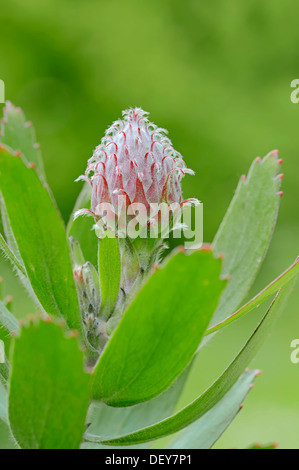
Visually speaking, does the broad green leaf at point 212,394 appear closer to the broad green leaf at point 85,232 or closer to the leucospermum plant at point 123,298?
the leucospermum plant at point 123,298

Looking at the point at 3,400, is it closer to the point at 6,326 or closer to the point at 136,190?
the point at 6,326

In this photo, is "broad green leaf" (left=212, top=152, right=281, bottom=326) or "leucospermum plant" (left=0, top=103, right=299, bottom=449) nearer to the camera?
"leucospermum plant" (left=0, top=103, right=299, bottom=449)

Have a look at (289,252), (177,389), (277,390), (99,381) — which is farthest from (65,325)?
(289,252)

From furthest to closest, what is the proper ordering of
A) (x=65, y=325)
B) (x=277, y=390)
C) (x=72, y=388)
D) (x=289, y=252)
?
(x=289, y=252)
(x=277, y=390)
(x=65, y=325)
(x=72, y=388)

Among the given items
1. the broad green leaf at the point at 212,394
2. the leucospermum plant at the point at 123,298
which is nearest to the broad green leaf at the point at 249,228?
the leucospermum plant at the point at 123,298

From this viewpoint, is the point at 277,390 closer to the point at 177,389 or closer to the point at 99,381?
the point at 177,389

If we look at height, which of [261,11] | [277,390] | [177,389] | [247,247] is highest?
[261,11]

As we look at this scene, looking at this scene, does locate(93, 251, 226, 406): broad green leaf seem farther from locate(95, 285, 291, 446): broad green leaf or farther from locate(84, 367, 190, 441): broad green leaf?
locate(84, 367, 190, 441): broad green leaf

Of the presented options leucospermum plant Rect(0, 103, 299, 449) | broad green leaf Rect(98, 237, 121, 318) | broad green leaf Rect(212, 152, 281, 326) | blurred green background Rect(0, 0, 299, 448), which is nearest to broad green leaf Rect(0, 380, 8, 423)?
leucospermum plant Rect(0, 103, 299, 449)

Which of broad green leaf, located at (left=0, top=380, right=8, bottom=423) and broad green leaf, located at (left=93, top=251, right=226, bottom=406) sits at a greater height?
broad green leaf, located at (left=93, top=251, right=226, bottom=406)
